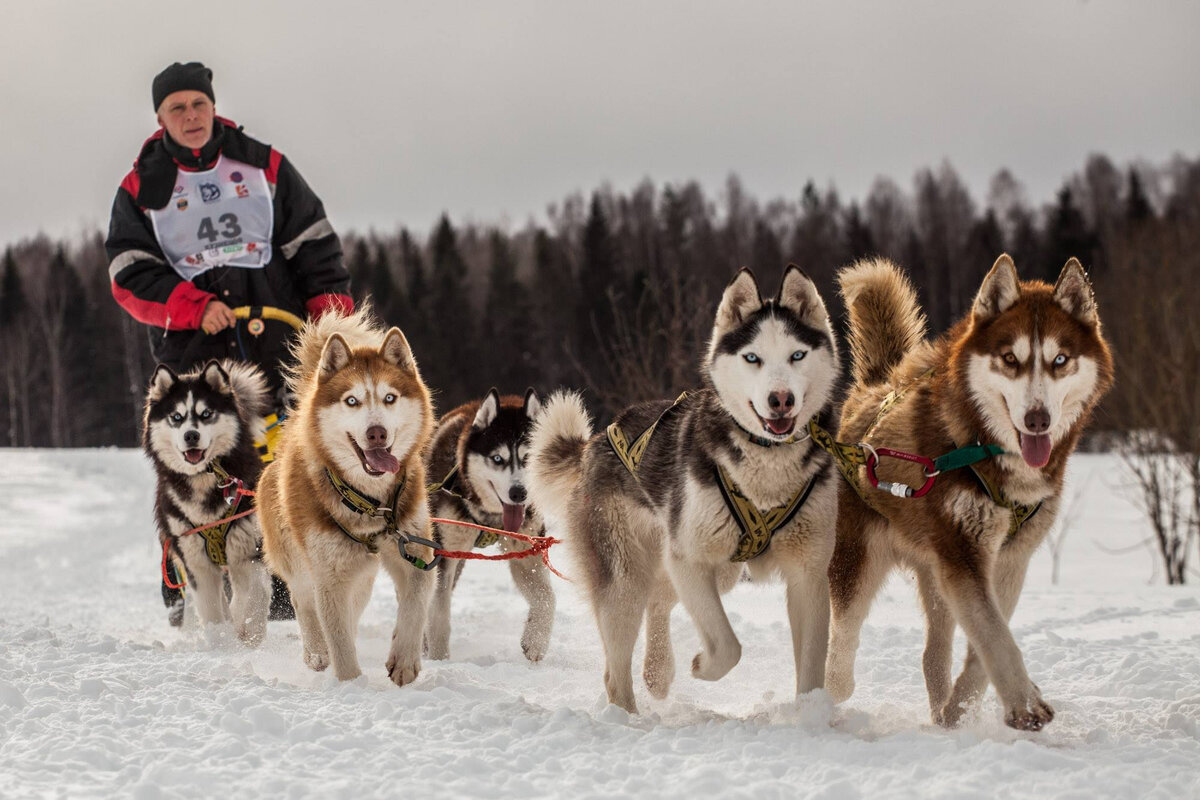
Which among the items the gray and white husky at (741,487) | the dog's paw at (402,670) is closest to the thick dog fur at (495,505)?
the dog's paw at (402,670)

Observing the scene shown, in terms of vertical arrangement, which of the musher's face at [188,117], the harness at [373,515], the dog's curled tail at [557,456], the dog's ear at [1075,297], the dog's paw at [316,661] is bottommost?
the dog's paw at [316,661]

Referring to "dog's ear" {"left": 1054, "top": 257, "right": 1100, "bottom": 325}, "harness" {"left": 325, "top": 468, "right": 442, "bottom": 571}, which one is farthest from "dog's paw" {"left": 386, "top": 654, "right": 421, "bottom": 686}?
"dog's ear" {"left": 1054, "top": 257, "right": 1100, "bottom": 325}

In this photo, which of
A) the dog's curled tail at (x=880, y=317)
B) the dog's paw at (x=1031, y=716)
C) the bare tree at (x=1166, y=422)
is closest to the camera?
the dog's paw at (x=1031, y=716)

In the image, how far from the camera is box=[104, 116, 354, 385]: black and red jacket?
5719 millimetres

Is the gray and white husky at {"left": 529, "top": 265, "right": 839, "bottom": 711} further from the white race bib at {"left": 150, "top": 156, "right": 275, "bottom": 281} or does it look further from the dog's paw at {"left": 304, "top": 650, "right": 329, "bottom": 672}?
the white race bib at {"left": 150, "top": 156, "right": 275, "bottom": 281}

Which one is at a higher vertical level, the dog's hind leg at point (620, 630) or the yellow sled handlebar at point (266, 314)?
the yellow sled handlebar at point (266, 314)

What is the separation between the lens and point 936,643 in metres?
3.92

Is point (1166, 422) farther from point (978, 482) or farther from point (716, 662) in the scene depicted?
point (716, 662)

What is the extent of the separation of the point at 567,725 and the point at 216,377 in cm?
316

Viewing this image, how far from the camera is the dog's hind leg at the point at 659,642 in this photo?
4121 millimetres

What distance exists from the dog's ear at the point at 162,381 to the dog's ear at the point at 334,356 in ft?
5.24

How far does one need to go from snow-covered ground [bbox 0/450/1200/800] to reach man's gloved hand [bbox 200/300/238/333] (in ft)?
5.19

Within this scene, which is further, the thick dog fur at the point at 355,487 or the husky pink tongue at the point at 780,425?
the thick dog fur at the point at 355,487

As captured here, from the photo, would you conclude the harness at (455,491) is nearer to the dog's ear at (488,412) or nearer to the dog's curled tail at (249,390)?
the dog's ear at (488,412)
